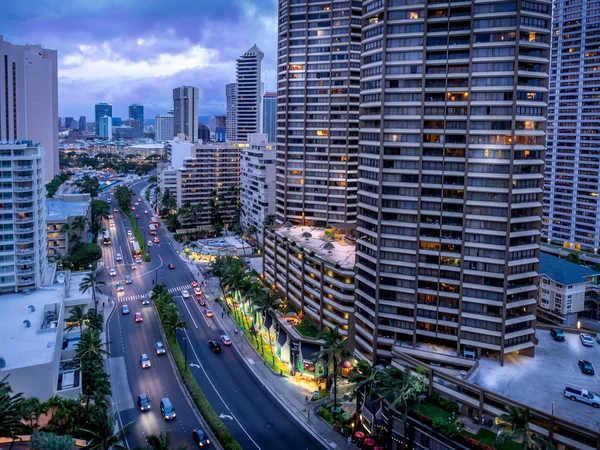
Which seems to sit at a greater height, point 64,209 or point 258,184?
point 258,184

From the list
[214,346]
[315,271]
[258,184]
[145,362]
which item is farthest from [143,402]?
[258,184]

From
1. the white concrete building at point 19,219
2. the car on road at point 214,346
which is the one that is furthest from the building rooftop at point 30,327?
the car on road at point 214,346

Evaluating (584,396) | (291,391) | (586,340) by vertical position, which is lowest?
(291,391)

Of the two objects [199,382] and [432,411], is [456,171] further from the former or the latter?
[199,382]

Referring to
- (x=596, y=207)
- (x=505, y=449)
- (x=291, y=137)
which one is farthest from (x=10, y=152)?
(x=596, y=207)

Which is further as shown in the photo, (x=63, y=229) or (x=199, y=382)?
(x=63, y=229)

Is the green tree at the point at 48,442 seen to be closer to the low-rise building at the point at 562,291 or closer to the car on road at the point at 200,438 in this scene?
the car on road at the point at 200,438
